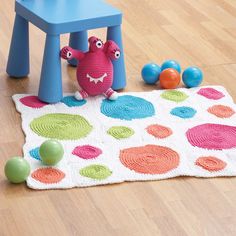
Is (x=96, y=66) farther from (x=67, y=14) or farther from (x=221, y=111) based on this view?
(x=221, y=111)

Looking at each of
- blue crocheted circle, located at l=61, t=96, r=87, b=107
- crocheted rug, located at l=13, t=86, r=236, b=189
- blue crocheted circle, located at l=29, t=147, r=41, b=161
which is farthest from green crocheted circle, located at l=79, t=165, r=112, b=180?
blue crocheted circle, located at l=61, t=96, r=87, b=107

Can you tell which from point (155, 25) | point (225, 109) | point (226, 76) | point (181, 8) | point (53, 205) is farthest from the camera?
point (181, 8)

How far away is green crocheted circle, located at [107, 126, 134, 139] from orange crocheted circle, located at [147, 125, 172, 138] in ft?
0.20

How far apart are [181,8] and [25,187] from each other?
1635mm

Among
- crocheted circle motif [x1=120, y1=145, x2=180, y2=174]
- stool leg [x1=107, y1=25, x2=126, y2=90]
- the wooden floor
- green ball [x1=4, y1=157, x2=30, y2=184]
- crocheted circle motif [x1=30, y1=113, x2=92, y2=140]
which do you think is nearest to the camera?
the wooden floor

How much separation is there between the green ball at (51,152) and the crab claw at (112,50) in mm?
466

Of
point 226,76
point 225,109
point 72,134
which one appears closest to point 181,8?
point 226,76

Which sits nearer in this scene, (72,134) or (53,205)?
(53,205)

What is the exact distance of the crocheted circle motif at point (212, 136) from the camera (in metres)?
2.17

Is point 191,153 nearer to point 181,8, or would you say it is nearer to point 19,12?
point 19,12

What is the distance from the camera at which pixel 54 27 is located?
227cm

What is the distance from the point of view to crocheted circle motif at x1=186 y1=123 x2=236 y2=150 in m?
2.17

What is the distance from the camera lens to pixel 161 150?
6.97ft

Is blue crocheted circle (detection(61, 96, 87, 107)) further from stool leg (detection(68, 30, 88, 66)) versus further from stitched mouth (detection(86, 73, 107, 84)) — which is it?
stool leg (detection(68, 30, 88, 66))
